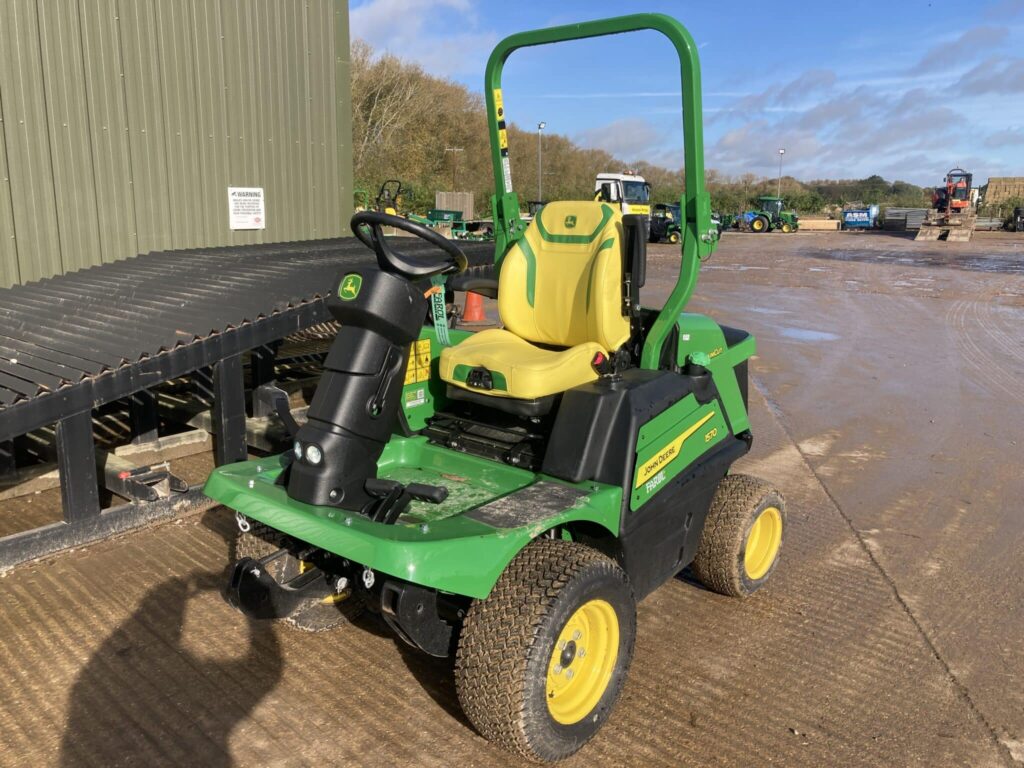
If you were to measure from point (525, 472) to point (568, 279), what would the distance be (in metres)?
0.89

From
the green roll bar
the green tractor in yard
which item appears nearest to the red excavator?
the green tractor in yard

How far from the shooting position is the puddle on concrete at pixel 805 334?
404 inches

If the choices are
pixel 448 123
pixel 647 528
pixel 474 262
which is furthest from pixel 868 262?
pixel 448 123

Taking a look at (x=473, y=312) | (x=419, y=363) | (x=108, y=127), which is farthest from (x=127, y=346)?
(x=473, y=312)

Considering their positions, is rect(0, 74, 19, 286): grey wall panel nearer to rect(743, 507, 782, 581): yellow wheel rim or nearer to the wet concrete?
the wet concrete

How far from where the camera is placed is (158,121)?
6.48m

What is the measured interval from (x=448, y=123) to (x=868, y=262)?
82.1ft

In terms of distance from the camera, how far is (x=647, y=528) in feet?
9.85

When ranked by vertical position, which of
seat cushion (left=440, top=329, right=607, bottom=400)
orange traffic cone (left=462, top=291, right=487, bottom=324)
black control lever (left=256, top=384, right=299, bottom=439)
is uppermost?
seat cushion (left=440, top=329, right=607, bottom=400)

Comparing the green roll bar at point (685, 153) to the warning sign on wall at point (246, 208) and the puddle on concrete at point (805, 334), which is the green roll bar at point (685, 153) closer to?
the warning sign on wall at point (246, 208)

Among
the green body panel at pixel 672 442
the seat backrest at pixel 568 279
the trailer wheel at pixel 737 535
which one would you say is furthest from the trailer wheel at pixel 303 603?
the trailer wheel at pixel 737 535

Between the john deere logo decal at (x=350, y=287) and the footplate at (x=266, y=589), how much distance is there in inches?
37.4

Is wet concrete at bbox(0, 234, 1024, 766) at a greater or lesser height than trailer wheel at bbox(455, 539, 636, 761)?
lesser

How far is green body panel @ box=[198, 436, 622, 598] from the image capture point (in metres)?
2.29
